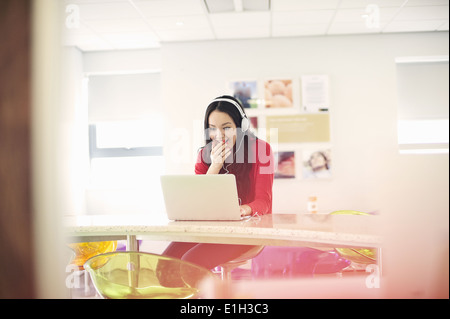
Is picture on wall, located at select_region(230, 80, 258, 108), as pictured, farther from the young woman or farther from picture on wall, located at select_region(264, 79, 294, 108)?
the young woman

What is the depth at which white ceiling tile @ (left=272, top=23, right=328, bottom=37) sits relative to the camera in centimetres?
364

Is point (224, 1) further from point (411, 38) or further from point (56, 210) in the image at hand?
point (56, 210)

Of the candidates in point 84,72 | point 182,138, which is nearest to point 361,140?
point 182,138

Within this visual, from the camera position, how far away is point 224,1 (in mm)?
3098

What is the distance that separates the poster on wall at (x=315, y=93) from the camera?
3.89 meters

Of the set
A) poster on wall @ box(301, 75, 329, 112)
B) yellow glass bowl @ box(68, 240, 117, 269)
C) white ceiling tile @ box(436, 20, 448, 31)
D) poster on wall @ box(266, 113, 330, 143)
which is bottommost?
yellow glass bowl @ box(68, 240, 117, 269)

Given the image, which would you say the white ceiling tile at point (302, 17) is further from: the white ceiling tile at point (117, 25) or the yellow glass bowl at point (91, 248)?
the yellow glass bowl at point (91, 248)

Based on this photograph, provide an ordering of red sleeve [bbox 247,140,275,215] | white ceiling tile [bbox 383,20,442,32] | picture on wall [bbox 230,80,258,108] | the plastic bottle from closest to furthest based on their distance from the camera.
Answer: red sleeve [bbox 247,140,275,215] < white ceiling tile [bbox 383,20,442,32] < the plastic bottle < picture on wall [bbox 230,80,258,108]

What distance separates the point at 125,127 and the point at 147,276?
3.56 m

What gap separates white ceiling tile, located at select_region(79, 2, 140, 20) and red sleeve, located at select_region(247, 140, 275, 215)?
2.05 m

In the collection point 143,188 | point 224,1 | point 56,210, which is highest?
point 224,1

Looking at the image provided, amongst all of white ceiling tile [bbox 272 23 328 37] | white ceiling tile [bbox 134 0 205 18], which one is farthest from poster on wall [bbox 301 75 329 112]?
white ceiling tile [bbox 134 0 205 18]

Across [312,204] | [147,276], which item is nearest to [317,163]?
[312,204]
